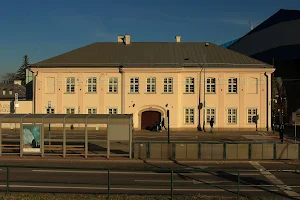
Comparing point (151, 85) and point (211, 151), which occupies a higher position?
point (151, 85)

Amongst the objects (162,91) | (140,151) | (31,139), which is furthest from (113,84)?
(140,151)

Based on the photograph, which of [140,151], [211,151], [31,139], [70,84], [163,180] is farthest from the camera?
[70,84]

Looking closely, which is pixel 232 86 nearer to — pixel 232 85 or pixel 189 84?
pixel 232 85

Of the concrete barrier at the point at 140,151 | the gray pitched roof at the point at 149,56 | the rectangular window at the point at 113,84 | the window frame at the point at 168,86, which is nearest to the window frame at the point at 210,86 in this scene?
the gray pitched roof at the point at 149,56

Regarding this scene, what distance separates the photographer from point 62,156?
73.5 feet

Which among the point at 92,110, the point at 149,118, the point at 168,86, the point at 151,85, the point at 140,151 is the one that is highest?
the point at 151,85

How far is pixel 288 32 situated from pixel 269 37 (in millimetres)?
4587

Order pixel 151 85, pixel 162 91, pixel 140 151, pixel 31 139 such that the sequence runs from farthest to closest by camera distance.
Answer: pixel 151 85 < pixel 162 91 < pixel 31 139 < pixel 140 151

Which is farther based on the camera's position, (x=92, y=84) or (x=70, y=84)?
(x=70, y=84)

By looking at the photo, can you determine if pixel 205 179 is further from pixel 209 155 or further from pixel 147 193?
pixel 209 155

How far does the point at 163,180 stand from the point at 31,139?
33.8ft

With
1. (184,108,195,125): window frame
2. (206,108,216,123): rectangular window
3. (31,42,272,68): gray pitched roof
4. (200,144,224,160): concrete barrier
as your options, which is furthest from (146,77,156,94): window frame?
(200,144,224,160): concrete barrier

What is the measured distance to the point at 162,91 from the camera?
1576 inches

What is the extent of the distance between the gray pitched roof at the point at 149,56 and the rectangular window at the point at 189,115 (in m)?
4.97
